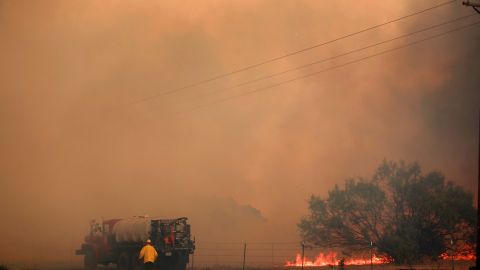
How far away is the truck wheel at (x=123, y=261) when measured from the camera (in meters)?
33.8

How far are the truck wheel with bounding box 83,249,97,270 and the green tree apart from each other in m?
13.5

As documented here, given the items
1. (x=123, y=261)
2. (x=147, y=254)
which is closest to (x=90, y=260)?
(x=123, y=261)

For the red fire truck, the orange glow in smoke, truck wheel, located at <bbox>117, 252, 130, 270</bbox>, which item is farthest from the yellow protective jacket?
the orange glow in smoke

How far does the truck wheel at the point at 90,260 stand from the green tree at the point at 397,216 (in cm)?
1348

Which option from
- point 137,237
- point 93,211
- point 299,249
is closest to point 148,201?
point 93,211

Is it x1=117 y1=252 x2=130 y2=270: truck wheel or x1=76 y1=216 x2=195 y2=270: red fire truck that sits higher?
x1=76 y1=216 x2=195 y2=270: red fire truck

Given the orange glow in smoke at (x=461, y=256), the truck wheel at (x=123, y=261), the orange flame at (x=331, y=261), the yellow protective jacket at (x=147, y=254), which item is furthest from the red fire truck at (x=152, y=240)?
the orange glow in smoke at (x=461, y=256)

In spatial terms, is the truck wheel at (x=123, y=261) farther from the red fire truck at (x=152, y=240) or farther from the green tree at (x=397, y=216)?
the green tree at (x=397, y=216)

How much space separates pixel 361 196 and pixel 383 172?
256 centimetres

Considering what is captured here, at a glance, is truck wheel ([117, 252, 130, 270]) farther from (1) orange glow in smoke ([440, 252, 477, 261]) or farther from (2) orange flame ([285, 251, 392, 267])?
(1) orange glow in smoke ([440, 252, 477, 261])

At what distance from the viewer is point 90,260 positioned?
38000 mm

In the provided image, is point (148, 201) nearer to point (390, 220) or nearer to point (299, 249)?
point (299, 249)

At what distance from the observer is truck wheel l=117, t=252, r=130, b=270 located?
33.8 m

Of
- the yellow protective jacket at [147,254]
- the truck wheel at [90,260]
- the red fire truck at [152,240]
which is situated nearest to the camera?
the yellow protective jacket at [147,254]
